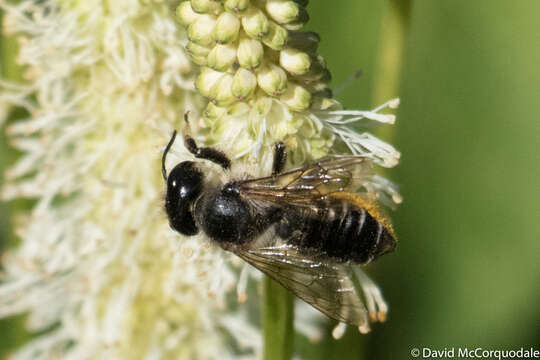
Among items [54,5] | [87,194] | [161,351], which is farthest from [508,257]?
[54,5]

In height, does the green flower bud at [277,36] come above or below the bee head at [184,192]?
above

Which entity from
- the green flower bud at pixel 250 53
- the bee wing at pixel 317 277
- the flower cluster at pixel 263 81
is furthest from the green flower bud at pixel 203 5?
the bee wing at pixel 317 277

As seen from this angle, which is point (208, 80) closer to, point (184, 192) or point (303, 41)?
point (303, 41)

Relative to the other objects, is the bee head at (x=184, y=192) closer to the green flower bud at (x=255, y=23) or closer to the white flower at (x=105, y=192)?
the white flower at (x=105, y=192)

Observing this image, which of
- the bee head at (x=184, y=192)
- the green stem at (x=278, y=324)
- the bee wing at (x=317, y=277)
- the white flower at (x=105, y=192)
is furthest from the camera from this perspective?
the white flower at (x=105, y=192)

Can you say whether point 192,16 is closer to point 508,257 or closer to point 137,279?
point 137,279

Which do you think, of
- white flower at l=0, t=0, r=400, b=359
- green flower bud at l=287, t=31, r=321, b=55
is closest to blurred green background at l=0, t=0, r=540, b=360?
white flower at l=0, t=0, r=400, b=359

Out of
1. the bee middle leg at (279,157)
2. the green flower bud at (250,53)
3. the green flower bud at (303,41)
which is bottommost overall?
the bee middle leg at (279,157)
